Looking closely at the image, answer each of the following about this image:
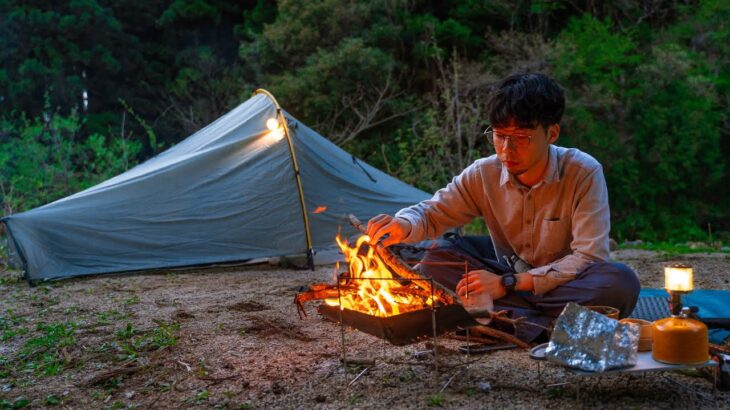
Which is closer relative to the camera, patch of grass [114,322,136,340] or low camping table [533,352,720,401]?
low camping table [533,352,720,401]

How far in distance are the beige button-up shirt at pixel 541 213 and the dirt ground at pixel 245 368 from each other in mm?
406

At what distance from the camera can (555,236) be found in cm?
275

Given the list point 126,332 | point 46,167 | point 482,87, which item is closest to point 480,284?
point 126,332

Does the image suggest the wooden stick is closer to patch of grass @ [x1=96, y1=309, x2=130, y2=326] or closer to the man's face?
the man's face

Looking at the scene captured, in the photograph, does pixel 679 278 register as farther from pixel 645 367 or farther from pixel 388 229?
pixel 388 229

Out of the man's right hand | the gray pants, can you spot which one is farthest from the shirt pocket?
the man's right hand

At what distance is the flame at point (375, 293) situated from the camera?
8.02 feet

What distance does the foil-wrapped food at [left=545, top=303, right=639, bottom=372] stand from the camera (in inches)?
78.4

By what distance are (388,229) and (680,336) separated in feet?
3.51

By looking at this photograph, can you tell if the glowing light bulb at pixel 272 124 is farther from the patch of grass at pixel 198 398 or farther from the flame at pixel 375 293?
the patch of grass at pixel 198 398

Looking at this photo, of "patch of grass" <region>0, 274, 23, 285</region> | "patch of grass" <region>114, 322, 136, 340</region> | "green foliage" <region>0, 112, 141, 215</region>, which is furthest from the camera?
"green foliage" <region>0, 112, 141, 215</region>

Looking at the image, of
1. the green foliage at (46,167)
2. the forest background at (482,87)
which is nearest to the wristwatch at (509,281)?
the green foliage at (46,167)

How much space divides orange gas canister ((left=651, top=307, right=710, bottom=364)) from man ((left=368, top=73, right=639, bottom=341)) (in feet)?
1.73

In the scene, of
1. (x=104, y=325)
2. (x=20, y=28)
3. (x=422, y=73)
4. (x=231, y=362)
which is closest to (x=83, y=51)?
(x=20, y=28)
